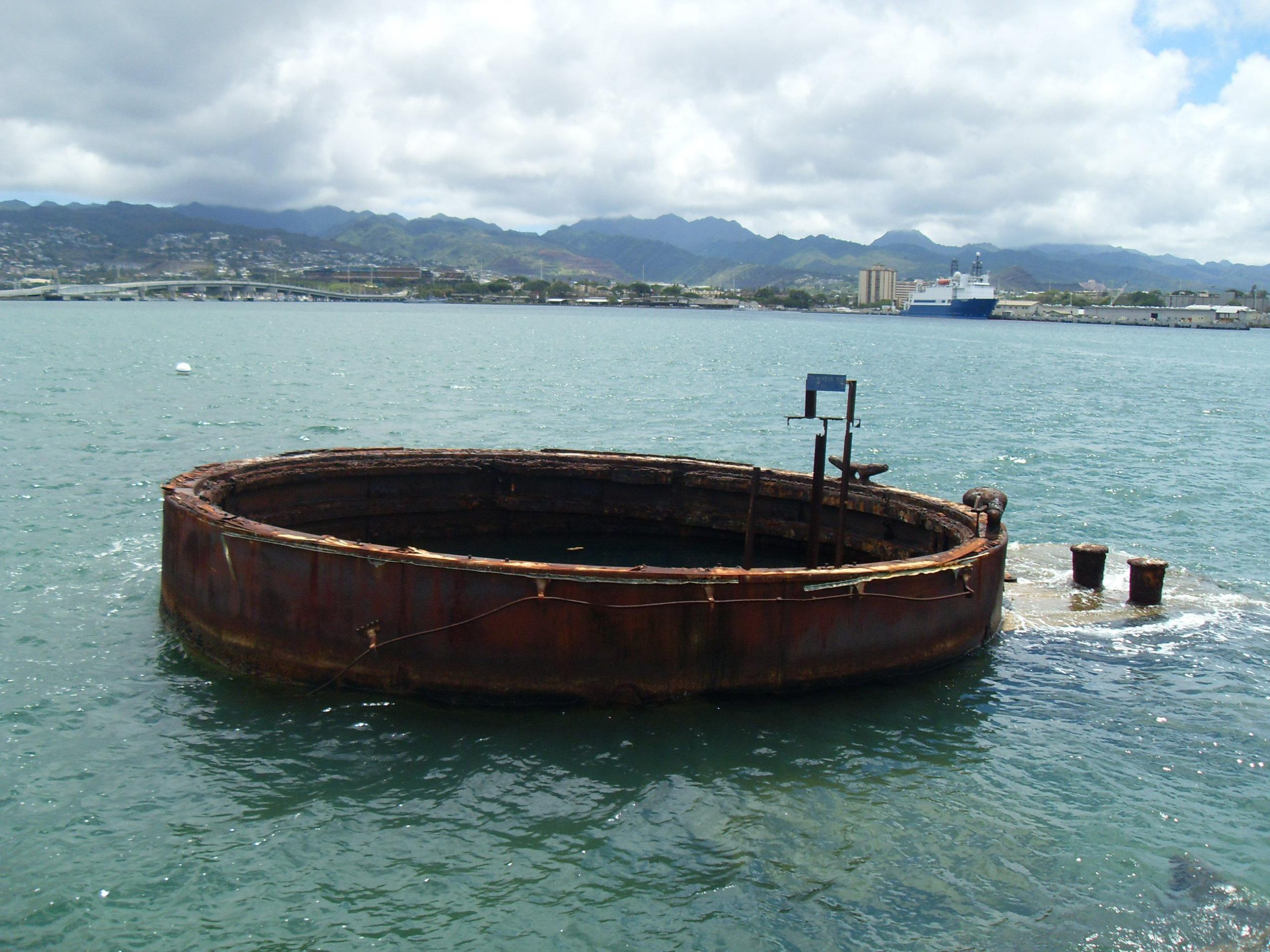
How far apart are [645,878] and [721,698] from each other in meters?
3.57

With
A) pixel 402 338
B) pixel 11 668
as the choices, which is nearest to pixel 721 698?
pixel 11 668

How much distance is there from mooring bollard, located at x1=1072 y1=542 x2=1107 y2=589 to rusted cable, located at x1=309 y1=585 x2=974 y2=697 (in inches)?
292

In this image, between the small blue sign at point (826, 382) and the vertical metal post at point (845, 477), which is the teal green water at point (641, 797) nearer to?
the vertical metal post at point (845, 477)

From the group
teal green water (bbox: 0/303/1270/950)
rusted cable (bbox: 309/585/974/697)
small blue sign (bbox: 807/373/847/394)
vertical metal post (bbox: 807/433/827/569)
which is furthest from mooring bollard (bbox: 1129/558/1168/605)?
rusted cable (bbox: 309/585/974/697)

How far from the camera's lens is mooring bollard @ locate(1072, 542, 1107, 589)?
1789 centimetres

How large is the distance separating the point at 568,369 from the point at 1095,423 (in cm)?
4038

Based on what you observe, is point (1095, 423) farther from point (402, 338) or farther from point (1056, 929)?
point (402, 338)

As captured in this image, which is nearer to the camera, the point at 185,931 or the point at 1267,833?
the point at 185,931

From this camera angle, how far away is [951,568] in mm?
13180

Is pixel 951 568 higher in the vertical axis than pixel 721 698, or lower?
higher

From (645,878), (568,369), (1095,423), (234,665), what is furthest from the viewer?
(568,369)

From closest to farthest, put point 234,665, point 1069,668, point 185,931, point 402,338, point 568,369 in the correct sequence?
1. point 185,931
2. point 234,665
3. point 1069,668
4. point 568,369
5. point 402,338

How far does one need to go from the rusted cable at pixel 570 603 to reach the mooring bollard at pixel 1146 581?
726cm

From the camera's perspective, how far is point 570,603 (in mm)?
11531
